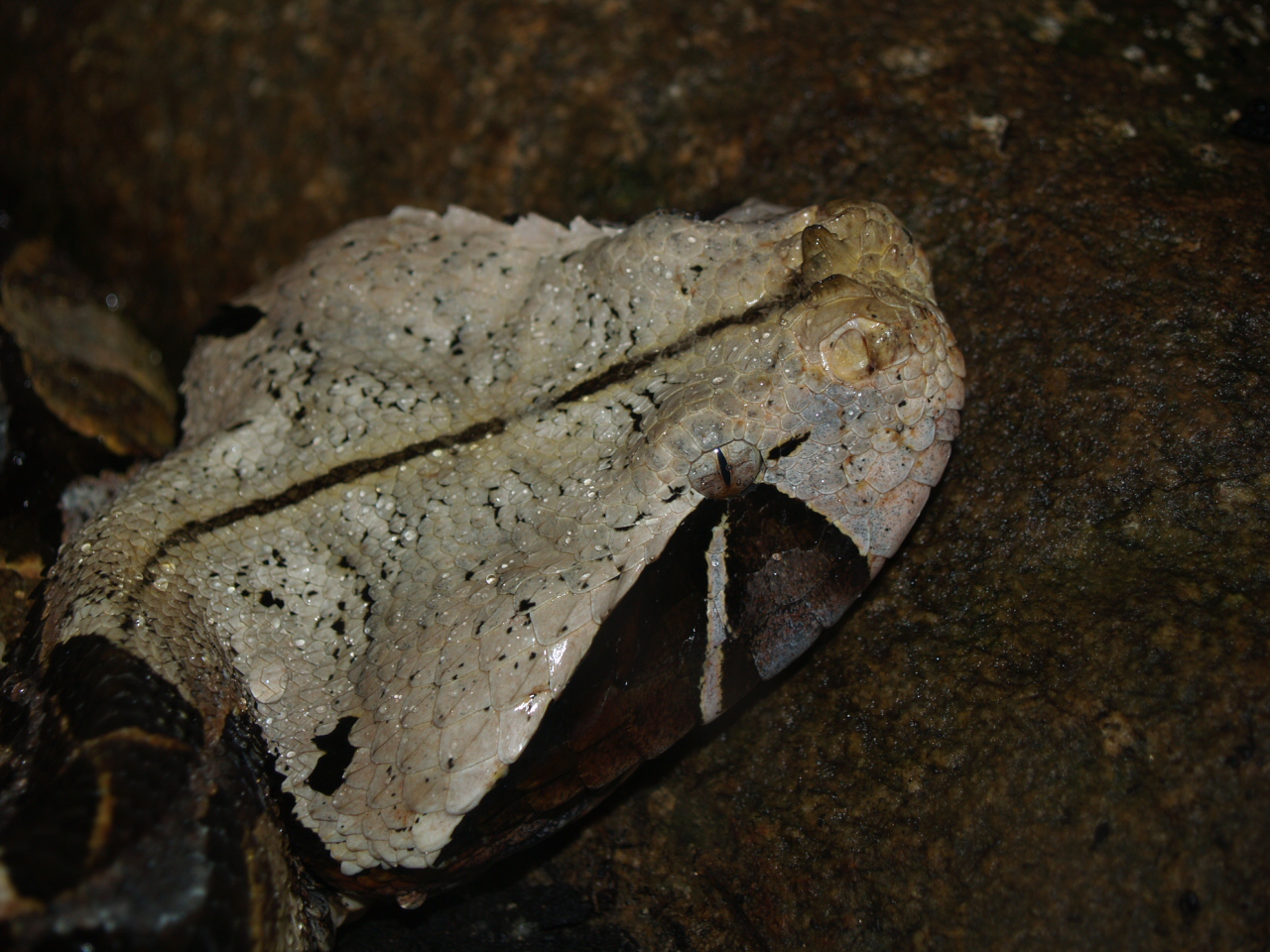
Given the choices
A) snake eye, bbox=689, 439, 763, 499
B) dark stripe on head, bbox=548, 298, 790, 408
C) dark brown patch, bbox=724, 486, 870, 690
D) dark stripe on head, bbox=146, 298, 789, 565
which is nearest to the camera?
snake eye, bbox=689, 439, 763, 499

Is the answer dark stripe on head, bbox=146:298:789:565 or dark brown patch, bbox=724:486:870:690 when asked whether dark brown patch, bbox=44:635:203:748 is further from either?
dark brown patch, bbox=724:486:870:690

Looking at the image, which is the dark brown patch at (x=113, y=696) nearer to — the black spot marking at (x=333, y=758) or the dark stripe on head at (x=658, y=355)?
the black spot marking at (x=333, y=758)

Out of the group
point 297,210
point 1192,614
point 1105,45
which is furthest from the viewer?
point 297,210

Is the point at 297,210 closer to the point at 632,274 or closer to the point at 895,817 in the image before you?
the point at 632,274

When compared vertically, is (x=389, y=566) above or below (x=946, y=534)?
above

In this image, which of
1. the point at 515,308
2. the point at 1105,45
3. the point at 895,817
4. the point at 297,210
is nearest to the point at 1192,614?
the point at 895,817

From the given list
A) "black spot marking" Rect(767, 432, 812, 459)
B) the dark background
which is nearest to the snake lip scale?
"black spot marking" Rect(767, 432, 812, 459)

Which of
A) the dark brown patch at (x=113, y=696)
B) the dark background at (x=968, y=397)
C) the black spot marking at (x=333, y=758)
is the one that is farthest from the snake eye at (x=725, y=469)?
the dark brown patch at (x=113, y=696)

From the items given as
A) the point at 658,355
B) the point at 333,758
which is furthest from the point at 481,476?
the point at 333,758
